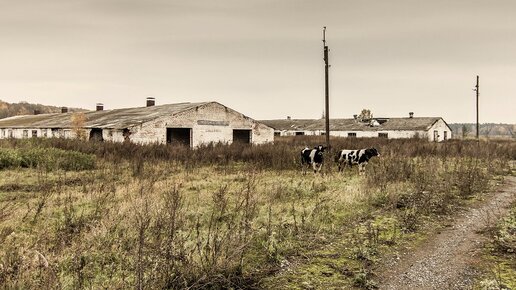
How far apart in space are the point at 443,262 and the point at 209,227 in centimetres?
340

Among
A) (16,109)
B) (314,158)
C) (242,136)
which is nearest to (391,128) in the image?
(242,136)

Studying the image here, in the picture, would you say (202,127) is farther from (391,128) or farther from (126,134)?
(391,128)

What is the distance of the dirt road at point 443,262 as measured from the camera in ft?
15.3

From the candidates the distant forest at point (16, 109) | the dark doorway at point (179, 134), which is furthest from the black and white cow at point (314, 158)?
the distant forest at point (16, 109)

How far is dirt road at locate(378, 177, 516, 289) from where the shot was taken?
4.67 meters

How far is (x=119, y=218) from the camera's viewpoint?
21.9 feet

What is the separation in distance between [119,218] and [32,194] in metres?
4.89

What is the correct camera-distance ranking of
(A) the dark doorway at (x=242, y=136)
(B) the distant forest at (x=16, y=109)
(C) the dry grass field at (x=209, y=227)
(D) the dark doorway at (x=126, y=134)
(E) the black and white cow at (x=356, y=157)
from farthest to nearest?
(B) the distant forest at (x=16, y=109) < (A) the dark doorway at (x=242, y=136) < (D) the dark doorway at (x=126, y=134) < (E) the black and white cow at (x=356, y=157) < (C) the dry grass field at (x=209, y=227)

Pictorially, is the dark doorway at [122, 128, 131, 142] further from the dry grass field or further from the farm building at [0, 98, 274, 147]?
the dry grass field

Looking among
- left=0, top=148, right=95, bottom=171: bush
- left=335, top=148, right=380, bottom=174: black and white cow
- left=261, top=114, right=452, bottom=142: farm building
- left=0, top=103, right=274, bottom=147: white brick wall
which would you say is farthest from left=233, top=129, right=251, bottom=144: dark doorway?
left=261, top=114, right=452, bottom=142: farm building

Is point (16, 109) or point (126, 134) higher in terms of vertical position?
point (16, 109)

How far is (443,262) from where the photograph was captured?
17.6 feet

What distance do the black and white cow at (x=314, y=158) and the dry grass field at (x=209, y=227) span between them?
0.63 meters

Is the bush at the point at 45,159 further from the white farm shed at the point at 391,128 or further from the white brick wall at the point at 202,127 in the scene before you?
the white farm shed at the point at 391,128
